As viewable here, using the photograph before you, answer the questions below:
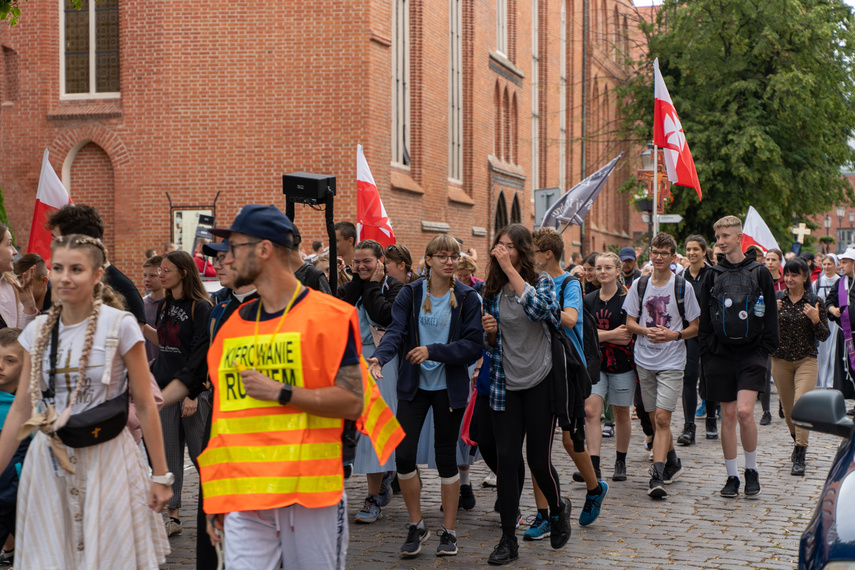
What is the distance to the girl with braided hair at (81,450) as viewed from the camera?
3.99m

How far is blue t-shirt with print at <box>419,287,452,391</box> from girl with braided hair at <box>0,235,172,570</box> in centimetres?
281

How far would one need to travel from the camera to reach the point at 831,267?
45.6ft

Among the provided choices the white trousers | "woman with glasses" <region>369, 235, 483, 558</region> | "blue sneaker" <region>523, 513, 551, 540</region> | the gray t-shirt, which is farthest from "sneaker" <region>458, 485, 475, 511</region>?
the white trousers

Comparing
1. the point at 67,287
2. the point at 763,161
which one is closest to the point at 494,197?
the point at 763,161

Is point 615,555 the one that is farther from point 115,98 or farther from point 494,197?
point 494,197

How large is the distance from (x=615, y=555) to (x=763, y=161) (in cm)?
2506

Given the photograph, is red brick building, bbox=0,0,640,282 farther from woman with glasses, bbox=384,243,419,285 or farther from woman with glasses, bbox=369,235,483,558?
woman with glasses, bbox=369,235,483,558

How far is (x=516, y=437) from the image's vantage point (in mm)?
6266

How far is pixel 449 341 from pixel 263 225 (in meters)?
3.20

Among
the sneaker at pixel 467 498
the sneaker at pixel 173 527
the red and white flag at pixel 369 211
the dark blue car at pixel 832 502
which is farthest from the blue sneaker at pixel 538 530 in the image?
the red and white flag at pixel 369 211

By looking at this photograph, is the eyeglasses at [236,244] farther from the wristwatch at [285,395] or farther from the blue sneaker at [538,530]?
the blue sneaker at [538,530]

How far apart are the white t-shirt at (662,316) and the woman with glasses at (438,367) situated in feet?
8.36

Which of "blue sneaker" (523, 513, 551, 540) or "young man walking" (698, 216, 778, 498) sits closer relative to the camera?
"blue sneaker" (523, 513, 551, 540)

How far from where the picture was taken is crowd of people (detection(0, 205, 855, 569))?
3582 mm
